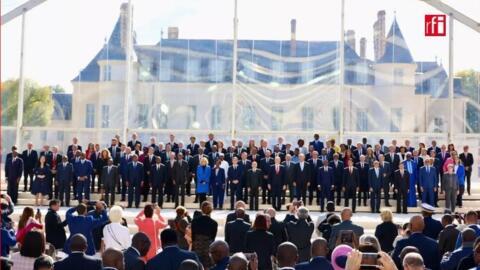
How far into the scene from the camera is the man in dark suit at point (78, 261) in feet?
21.5

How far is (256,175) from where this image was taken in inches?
735

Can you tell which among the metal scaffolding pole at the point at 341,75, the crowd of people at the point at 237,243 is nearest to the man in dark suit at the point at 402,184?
the metal scaffolding pole at the point at 341,75

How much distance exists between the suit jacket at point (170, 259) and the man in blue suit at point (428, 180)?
495 inches

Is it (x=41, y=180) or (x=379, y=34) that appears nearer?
(x=41, y=180)

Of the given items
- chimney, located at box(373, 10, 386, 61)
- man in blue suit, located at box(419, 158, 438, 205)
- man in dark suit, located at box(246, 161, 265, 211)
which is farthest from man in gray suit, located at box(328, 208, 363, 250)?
chimney, located at box(373, 10, 386, 61)

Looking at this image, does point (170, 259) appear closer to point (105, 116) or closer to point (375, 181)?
point (375, 181)

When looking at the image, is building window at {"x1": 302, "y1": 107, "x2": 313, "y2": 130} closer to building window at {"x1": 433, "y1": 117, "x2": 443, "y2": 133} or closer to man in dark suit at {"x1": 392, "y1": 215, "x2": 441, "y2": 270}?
building window at {"x1": 433, "y1": 117, "x2": 443, "y2": 133}

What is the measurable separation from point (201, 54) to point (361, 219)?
9009 mm

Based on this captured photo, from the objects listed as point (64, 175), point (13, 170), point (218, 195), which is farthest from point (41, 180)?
point (218, 195)

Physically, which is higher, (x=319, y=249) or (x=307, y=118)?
(x=307, y=118)

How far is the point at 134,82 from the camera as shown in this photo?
79.5 ft

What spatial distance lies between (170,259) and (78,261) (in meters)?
0.92

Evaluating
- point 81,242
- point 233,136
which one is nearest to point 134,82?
point 233,136

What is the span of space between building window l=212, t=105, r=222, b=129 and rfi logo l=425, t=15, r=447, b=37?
22.2 feet
